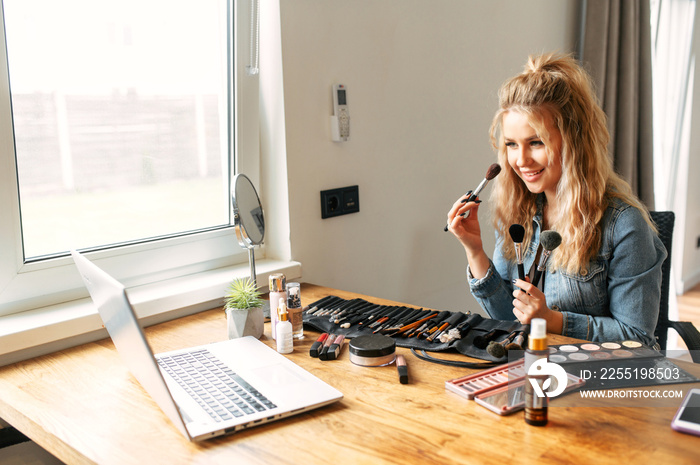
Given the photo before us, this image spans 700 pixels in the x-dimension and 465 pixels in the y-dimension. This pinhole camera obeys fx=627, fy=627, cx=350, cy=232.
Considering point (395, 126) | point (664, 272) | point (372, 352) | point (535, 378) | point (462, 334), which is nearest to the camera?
point (535, 378)

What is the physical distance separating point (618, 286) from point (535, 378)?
67cm

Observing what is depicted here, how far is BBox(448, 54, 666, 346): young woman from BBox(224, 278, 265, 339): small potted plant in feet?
1.81

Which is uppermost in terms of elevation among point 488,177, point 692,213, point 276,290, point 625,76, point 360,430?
point 625,76

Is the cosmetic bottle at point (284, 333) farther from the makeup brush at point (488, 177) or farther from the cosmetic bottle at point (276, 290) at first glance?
the makeup brush at point (488, 177)

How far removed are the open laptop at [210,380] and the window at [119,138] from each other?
1.26 ft

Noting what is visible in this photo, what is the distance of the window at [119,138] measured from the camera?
1472mm

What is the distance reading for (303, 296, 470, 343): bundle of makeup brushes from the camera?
1427mm

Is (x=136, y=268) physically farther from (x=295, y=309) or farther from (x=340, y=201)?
(x=340, y=201)

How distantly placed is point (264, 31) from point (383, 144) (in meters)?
0.55

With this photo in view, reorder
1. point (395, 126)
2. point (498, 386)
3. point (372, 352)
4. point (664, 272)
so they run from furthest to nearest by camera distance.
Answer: point (395, 126), point (664, 272), point (372, 352), point (498, 386)

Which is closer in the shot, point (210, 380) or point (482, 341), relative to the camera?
point (210, 380)

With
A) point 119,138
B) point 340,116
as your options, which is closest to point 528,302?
point 340,116

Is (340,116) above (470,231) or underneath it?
above

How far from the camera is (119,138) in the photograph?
5.40ft
